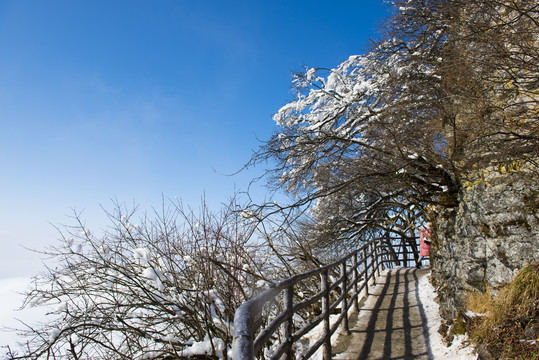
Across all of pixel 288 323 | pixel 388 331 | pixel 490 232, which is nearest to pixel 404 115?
pixel 490 232

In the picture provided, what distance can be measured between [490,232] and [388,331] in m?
2.48

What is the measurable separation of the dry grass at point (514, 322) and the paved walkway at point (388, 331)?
937mm

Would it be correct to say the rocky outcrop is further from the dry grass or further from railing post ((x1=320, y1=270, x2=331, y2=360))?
railing post ((x1=320, y1=270, x2=331, y2=360))

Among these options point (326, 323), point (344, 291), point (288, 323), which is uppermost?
point (288, 323)

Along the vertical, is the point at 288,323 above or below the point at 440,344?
above

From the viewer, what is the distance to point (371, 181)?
10.1 metres

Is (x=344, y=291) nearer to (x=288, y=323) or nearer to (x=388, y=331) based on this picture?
(x=388, y=331)

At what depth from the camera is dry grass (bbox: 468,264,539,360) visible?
405 cm

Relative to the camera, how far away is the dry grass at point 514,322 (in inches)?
159

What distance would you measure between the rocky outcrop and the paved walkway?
29.3 inches

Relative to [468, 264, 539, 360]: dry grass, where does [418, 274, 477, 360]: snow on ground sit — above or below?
below

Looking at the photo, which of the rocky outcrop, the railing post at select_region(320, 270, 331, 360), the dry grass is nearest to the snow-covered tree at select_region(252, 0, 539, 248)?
the rocky outcrop

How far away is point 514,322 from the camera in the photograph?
438 centimetres

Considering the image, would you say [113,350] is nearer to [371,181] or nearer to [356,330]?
[356,330]
